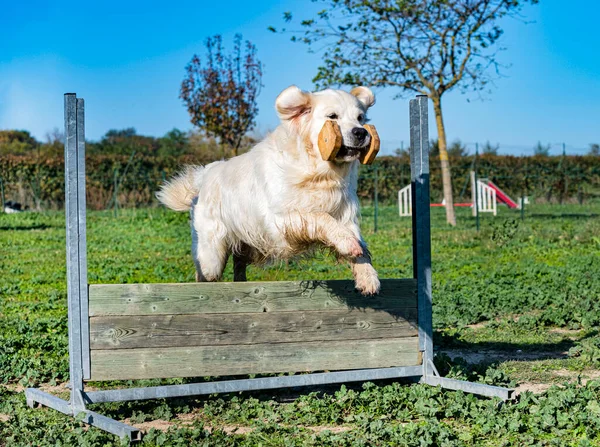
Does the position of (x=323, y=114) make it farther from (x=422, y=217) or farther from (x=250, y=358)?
(x=250, y=358)

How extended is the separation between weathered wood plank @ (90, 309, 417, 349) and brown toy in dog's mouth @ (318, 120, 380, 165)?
1.11 m

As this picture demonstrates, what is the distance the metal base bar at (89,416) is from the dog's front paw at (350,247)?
1.73 metres

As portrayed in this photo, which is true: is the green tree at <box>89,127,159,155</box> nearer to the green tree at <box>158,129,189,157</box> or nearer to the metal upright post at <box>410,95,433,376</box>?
the green tree at <box>158,129,189,157</box>

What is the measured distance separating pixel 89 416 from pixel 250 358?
1.11 metres

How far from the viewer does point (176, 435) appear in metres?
4.12

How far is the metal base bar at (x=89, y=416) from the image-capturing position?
416 cm

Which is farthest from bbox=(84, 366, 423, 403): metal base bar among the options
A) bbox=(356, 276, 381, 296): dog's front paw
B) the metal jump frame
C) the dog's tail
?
the dog's tail

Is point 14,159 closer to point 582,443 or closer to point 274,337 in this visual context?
point 274,337

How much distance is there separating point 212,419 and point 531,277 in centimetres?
722

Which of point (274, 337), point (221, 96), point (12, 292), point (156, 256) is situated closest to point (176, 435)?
point (274, 337)

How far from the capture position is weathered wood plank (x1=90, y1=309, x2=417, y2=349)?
4.73 m

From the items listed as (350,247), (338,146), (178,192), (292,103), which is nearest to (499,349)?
(350,247)

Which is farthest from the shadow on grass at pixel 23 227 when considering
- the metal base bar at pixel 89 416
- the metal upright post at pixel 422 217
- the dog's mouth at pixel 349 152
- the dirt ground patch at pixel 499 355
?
the dog's mouth at pixel 349 152

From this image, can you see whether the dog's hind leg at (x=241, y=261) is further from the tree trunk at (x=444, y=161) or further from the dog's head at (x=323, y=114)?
the tree trunk at (x=444, y=161)
